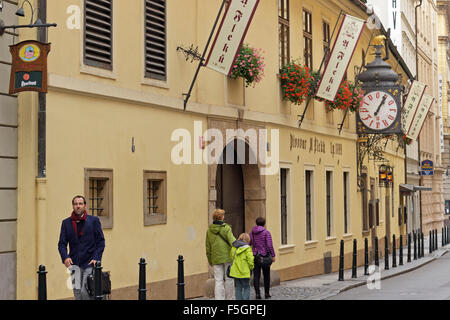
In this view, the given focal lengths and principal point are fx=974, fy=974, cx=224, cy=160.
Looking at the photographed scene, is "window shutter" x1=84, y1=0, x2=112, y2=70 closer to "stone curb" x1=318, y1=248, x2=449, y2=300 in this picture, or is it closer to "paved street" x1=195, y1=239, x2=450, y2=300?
"paved street" x1=195, y1=239, x2=450, y2=300

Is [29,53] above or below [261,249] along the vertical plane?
above

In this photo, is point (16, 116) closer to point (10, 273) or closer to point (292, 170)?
point (10, 273)

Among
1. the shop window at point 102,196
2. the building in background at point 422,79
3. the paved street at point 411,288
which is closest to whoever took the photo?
the shop window at point 102,196

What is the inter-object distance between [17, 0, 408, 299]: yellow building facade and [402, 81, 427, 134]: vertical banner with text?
31.7 feet

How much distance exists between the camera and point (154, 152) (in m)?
16.5

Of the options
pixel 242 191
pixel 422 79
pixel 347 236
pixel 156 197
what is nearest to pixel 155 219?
pixel 156 197

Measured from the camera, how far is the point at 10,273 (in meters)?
12.7

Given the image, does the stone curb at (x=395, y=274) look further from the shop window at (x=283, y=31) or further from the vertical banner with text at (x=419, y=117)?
the shop window at (x=283, y=31)

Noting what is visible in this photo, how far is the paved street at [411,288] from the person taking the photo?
58.2 feet

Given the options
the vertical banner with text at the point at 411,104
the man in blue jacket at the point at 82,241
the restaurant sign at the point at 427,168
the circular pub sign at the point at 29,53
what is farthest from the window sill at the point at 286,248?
the restaurant sign at the point at 427,168

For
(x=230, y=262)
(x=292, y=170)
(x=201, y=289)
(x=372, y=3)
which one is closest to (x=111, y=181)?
(x=230, y=262)

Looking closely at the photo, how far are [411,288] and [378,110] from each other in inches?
418

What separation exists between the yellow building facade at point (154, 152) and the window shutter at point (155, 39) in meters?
0.05

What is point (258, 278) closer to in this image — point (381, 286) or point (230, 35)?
point (381, 286)
